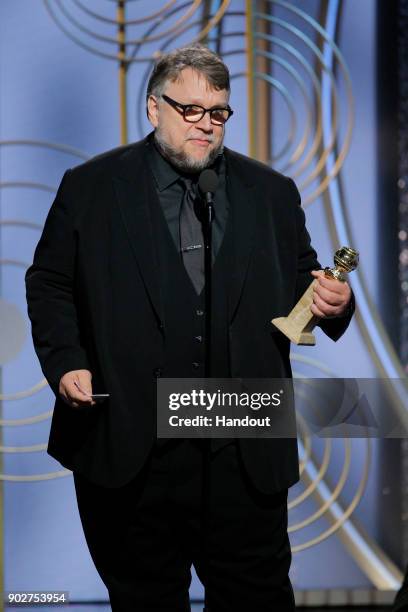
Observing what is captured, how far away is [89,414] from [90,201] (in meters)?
0.47

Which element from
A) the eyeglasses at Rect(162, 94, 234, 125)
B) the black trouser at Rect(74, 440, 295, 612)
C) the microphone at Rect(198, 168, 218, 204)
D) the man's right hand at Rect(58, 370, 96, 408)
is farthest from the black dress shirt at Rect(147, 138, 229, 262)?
the black trouser at Rect(74, 440, 295, 612)

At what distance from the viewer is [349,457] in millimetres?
3369

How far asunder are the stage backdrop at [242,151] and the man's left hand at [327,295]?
1.20 meters

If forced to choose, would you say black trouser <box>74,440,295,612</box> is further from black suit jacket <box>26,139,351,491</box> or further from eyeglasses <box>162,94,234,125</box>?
eyeglasses <box>162,94,234,125</box>

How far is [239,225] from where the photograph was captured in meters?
2.21

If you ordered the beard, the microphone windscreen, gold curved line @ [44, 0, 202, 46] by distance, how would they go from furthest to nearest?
gold curved line @ [44, 0, 202, 46] → the beard → the microphone windscreen

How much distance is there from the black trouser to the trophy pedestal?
280 millimetres

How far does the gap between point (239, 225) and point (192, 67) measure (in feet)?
1.18

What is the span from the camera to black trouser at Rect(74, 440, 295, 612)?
7.09 ft

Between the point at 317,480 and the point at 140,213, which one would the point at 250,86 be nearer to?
the point at 140,213

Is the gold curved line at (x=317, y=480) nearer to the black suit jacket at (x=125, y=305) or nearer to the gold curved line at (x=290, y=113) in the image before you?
the gold curved line at (x=290, y=113)

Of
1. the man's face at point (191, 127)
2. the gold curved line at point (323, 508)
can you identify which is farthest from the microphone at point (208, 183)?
the gold curved line at point (323, 508)

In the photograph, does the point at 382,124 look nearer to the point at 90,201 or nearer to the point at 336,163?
the point at 336,163

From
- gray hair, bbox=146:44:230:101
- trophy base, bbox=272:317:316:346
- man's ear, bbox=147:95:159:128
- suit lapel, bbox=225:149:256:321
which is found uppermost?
gray hair, bbox=146:44:230:101
